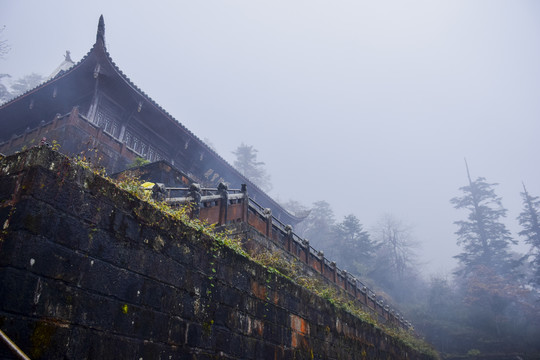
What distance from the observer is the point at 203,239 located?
16.3ft

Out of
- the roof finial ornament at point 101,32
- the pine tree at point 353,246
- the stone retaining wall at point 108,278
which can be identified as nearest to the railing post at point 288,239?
the stone retaining wall at point 108,278

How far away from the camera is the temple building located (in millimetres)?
14773

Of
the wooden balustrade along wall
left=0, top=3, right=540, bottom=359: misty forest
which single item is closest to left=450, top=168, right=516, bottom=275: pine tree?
left=0, top=3, right=540, bottom=359: misty forest

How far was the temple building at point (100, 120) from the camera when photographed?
14.8 metres

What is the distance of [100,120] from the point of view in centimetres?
1645

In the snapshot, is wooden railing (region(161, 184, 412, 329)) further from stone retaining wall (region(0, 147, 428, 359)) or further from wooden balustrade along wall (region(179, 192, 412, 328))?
stone retaining wall (region(0, 147, 428, 359))

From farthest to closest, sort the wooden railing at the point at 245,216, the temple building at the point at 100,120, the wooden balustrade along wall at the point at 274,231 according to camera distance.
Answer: the temple building at the point at 100,120
the wooden balustrade along wall at the point at 274,231
the wooden railing at the point at 245,216

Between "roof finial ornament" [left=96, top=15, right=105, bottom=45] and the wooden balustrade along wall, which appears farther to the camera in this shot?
"roof finial ornament" [left=96, top=15, right=105, bottom=45]

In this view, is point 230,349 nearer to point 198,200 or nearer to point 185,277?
point 185,277

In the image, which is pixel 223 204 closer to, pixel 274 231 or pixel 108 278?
pixel 274 231

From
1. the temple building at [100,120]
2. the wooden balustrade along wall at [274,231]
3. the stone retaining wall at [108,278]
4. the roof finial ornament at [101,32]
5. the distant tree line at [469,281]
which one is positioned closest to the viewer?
the stone retaining wall at [108,278]

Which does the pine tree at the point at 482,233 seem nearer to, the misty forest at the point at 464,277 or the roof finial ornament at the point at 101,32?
the misty forest at the point at 464,277

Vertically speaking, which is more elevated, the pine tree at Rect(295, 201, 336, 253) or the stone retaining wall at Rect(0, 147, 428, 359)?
the pine tree at Rect(295, 201, 336, 253)

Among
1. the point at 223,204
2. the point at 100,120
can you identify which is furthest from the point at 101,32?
the point at 223,204
